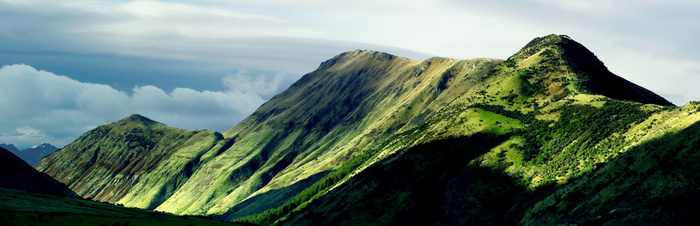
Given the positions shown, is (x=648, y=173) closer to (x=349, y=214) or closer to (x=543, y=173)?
(x=543, y=173)

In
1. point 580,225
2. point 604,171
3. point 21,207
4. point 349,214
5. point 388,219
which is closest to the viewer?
point 21,207

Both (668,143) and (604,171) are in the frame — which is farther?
(604,171)

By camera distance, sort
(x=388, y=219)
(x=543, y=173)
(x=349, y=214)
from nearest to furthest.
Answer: (x=543, y=173) → (x=388, y=219) → (x=349, y=214)

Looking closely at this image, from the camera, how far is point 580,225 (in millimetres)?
106812

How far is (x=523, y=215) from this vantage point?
138875mm

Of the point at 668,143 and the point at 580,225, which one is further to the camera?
the point at 668,143

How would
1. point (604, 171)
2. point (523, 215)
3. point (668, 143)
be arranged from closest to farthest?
point (668, 143) < point (604, 171) < point (523, 215)

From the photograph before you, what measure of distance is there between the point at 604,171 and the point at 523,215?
2619 centimetres

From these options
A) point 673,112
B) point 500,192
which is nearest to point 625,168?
point 673,112

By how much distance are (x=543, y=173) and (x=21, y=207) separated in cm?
15287

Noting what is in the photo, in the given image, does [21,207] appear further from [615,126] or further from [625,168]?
[615,126]

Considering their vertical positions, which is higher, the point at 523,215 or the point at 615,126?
the point at 615,126

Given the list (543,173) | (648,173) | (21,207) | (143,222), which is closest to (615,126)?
(543,173)

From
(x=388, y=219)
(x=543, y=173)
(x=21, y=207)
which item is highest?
(x=21, y=207)
